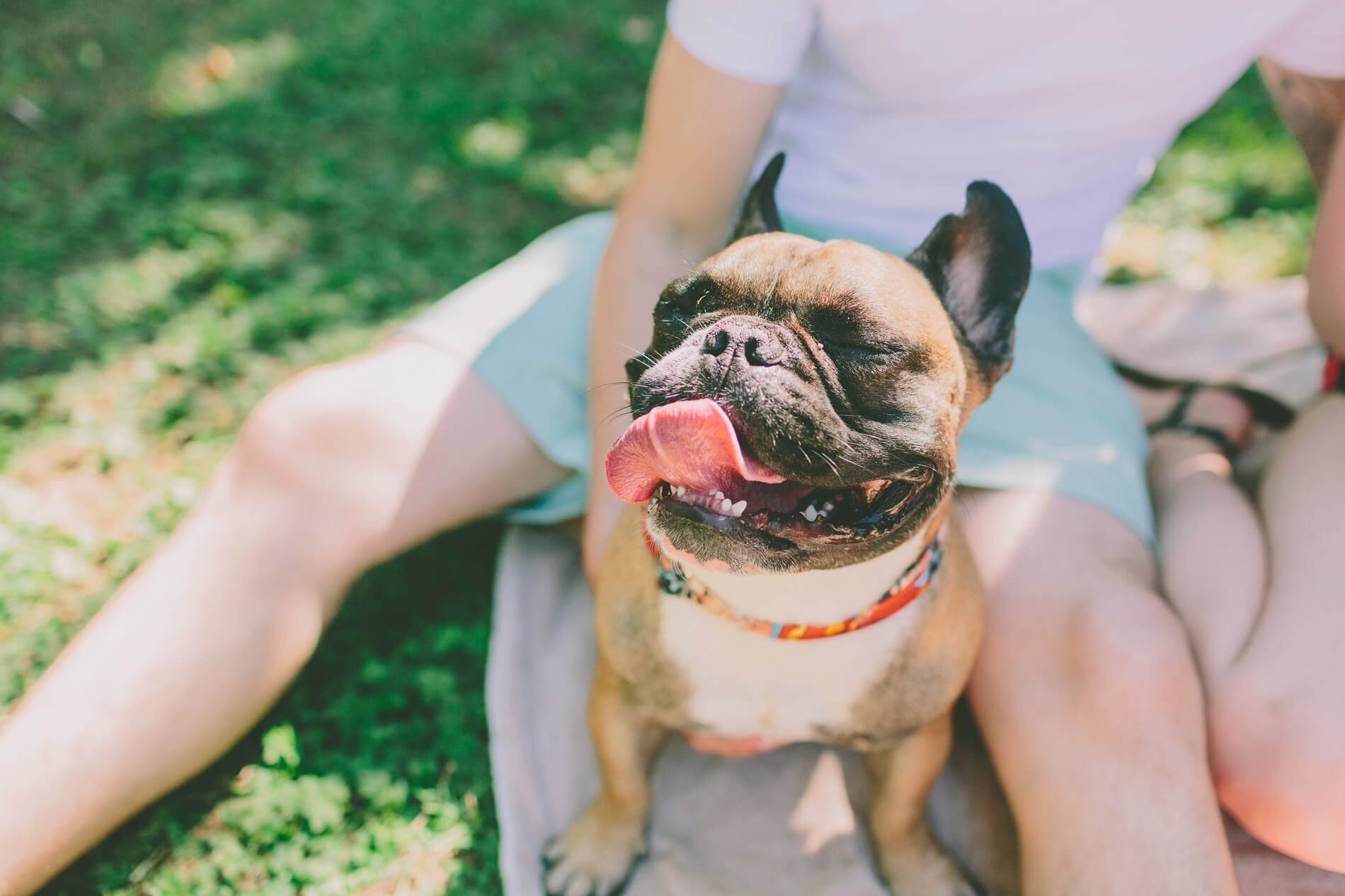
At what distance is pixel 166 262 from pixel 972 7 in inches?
116

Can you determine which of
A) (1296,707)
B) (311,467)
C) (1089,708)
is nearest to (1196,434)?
(1296,707)

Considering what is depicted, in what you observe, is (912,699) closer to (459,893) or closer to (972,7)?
(459,893)

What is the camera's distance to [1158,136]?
7.27ft

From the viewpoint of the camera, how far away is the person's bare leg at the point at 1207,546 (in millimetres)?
1896

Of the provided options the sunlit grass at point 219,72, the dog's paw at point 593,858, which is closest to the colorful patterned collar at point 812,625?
the dog's paw at point 593,858

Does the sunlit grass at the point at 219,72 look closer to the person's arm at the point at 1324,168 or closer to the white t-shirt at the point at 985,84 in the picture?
the white t-shirt at the point at 985,84

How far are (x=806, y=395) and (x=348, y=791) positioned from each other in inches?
56.4

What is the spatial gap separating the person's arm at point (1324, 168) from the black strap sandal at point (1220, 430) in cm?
42

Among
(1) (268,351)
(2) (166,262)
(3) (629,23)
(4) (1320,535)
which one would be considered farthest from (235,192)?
(4) (1320,535)

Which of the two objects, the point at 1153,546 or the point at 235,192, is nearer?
the point at 1153,546

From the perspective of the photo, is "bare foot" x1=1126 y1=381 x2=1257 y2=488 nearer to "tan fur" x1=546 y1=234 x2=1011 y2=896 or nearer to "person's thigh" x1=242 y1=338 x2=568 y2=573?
"tan fur" x1=546 y1=234 x2=1011 y2=896

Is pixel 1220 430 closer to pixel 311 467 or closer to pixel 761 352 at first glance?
pixel 761 352

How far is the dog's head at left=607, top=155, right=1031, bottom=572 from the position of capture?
4.44 ft

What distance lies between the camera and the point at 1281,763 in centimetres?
173
